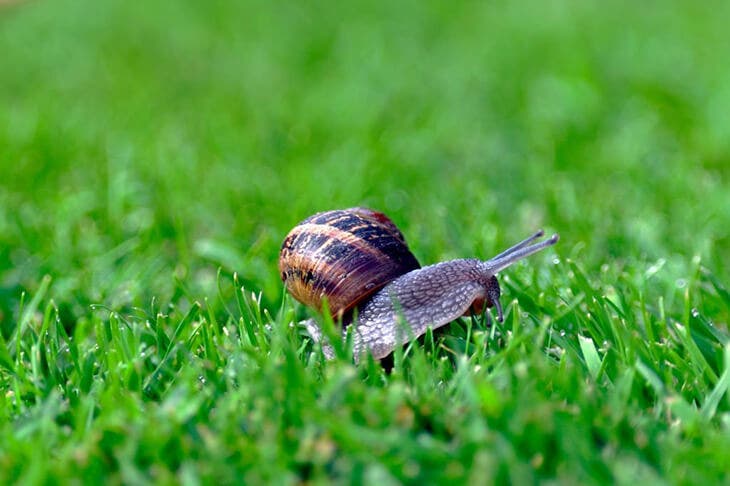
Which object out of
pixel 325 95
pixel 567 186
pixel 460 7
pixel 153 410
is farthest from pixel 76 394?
pixel 460 7

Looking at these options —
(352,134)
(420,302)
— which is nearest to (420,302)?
(420,302)

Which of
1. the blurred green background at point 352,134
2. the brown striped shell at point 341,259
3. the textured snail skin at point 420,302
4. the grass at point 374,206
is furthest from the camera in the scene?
the blurred green background at point 352,134

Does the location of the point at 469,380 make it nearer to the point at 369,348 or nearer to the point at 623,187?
the point at 369,348

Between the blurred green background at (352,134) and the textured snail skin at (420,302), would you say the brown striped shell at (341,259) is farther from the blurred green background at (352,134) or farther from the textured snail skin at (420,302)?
the blurred green background at (352,134)

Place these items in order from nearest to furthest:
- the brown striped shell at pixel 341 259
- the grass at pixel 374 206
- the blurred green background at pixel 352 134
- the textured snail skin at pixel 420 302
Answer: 1. the grass at pixel 374 206
2. the textured snail skin at pixel 420 302
3. the brown striped shell at pixel 341 259
4. the blurred green background at pixel 352 134

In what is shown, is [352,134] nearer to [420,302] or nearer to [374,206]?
[374,206]

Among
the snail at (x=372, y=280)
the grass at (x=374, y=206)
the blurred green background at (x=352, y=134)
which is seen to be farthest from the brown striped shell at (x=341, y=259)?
the blurred green background at (x=352, y=134)
